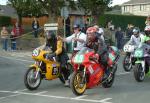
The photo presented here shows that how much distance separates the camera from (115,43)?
30.0 m

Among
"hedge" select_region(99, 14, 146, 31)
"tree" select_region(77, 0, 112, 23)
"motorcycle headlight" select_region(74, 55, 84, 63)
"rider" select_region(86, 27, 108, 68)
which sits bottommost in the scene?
"hedge" select_region(99, 14, 146, 31)

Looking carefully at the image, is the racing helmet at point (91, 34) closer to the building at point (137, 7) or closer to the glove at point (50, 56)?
the glove at point (50, 56)

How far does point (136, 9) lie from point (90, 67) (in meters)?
83.0

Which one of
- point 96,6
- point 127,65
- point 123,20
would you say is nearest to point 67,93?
point 127,65

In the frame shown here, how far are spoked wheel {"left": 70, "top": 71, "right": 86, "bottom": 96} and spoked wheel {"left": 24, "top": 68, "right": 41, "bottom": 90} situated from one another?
4.80 ft

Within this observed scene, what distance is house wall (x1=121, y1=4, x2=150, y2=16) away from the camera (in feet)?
290

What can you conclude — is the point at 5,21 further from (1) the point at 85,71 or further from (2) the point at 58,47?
(1) the point at 85,71

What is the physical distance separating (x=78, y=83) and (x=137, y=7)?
83012 mm

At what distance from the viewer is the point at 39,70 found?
11852mm

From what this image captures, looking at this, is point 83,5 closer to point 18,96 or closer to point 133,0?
point 18,96

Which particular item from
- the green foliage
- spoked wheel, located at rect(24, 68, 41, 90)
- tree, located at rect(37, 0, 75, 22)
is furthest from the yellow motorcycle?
the green foliage

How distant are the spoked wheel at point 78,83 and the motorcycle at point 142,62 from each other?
2.89 metres

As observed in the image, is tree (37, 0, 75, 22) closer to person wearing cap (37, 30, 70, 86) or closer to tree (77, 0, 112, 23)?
tree (77, 0, 112, 23)

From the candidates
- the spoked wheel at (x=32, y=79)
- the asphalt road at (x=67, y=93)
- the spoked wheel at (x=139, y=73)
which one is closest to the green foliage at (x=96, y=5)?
the asphalt road at (x=67, y=93)
